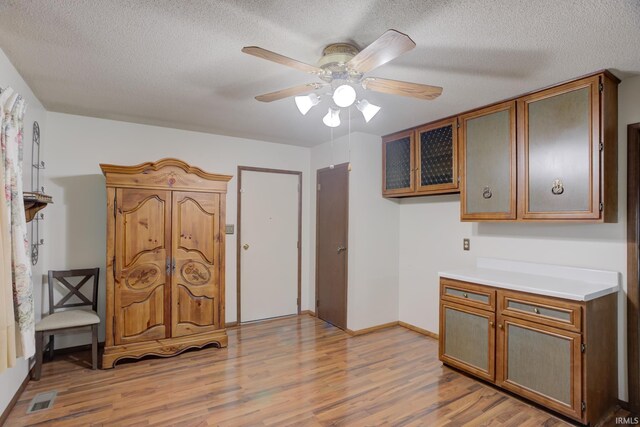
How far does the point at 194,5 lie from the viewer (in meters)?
1.63

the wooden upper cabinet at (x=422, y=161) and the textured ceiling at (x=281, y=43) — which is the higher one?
the textured ceiling at (x=281, y=43)

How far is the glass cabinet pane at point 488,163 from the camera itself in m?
2.86

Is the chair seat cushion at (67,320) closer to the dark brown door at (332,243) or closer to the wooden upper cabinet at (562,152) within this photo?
the dark brown door at (332,243)

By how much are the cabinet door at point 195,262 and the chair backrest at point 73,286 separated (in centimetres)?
83

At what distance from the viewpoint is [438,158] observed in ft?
11.4

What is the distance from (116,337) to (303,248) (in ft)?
8.04

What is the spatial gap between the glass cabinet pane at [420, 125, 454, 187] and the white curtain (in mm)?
3324

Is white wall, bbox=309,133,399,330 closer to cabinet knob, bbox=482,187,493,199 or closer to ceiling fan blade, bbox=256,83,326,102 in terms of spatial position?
cabinet knob, bbox=482,187,493,199

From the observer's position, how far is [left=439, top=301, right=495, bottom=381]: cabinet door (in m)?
2.69

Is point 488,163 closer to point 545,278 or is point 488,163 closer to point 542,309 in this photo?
point 545,278

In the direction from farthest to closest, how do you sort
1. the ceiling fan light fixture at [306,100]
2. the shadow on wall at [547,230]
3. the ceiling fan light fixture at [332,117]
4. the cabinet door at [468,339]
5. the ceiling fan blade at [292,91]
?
the cabinet door at [468,339] < the shadow on wall at [547,230] < the ceiling fan light fixture at [332,117] < the ceiling fan light fixture at [306,100] < the ceiling fan blade at [292,91]

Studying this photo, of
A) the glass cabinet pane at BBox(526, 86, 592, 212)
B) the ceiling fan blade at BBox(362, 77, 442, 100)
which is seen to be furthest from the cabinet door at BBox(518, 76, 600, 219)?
the ceiling fan blade at BBox(362, 77, 442, 100)

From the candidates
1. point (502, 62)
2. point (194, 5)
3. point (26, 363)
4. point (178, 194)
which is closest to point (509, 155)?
point (502, 62)

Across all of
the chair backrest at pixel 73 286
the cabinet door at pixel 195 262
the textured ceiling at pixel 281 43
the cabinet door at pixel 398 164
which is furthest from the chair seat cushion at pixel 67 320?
the cabinet door at pixel 398 164
